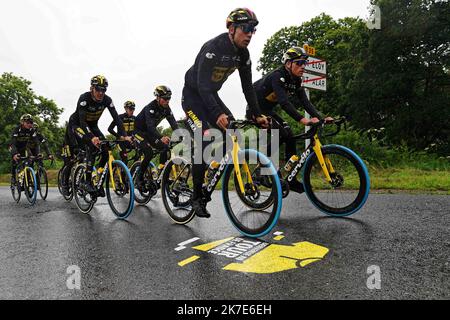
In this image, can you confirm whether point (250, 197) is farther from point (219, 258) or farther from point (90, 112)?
point (90, 112)

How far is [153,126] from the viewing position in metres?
7.23

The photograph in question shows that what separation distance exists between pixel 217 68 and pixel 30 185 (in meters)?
6.66

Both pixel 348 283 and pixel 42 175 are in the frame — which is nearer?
pixel 348 283

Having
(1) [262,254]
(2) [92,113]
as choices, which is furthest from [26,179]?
(1) [262,254]

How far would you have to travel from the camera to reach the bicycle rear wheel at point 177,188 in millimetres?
5137

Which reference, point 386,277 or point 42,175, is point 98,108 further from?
point 386,277

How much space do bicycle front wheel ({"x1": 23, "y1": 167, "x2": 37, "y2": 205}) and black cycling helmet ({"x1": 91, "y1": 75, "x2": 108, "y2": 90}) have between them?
3366mm

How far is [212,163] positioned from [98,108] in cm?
364

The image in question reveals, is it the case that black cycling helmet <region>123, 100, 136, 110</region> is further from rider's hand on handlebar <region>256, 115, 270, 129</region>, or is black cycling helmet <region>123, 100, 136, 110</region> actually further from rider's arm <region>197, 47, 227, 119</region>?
rider's hand on handlebar <region>256, 115, 270, 129</region>

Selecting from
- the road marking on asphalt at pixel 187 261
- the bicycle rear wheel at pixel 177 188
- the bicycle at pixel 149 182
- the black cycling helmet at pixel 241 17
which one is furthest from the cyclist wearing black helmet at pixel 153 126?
the road marking on asphalt at pixel 187 261

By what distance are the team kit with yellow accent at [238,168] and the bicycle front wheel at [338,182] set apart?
0.01 meters

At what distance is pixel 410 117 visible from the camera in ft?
78.3
